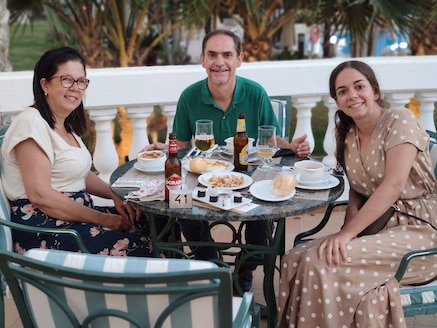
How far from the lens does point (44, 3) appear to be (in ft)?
19.9

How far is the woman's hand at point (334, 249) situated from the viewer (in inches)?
84.7

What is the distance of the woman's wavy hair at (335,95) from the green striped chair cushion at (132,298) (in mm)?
1303

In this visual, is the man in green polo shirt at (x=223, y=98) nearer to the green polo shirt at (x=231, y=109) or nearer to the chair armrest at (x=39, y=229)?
the green polo shirt at (x=231, y=109)

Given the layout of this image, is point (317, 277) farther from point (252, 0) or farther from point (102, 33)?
point (102, 33)

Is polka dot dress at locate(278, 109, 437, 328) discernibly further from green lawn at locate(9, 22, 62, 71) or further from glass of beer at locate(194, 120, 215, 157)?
green lawn at locate(9, 22, 62, 71)

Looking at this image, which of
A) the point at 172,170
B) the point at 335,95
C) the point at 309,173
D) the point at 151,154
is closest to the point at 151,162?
the point at 151,154

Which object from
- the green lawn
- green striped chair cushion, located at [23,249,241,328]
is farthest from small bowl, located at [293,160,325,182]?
the green lawn

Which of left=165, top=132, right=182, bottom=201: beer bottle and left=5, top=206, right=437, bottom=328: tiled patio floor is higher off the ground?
left=165, top=132, right=182, bottom=201: beer bottle

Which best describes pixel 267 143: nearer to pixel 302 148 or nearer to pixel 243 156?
pixel 243 156

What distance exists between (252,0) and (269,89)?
266cm

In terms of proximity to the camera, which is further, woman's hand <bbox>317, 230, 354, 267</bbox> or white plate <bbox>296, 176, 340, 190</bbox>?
white plate <bbox>296, 176, 340, 190</bbox>

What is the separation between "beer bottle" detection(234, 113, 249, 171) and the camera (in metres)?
2.50

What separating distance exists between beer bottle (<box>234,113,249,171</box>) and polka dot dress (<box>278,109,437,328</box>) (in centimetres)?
45

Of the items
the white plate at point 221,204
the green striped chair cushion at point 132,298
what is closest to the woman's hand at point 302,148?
the white plate at point 221,204
